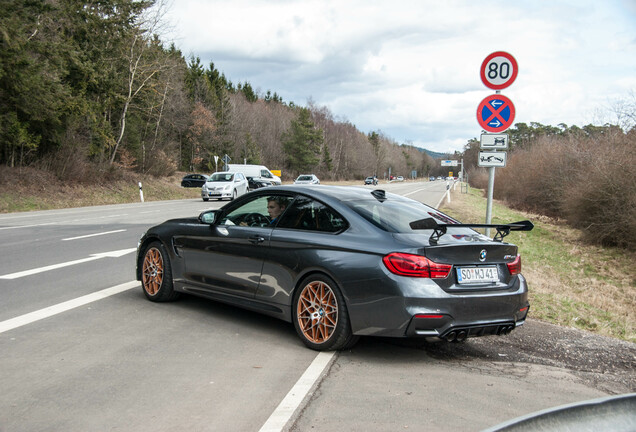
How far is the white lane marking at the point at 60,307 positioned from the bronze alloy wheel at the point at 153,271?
2.01 ft

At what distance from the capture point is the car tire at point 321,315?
4832mm

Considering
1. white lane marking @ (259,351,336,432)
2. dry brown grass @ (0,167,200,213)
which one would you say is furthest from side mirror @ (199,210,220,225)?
dry brown grass @ (0,167,200,213)

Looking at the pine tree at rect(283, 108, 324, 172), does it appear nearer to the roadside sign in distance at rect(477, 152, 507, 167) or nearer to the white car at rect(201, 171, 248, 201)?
the white car at rect(201, 171, 248, 201)

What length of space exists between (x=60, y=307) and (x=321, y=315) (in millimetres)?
3249

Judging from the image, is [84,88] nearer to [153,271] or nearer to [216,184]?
[216,184]

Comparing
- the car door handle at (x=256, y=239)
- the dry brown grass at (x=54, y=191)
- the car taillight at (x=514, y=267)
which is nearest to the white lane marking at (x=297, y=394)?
the car door handle at (x=256, y=239)

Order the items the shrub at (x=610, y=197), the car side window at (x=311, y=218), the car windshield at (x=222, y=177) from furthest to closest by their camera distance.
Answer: the car windshield at (x=222, y=177) < the shrub at (x=610, y=197) < the car side window at (x=311, y=218)

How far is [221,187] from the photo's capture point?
107ft

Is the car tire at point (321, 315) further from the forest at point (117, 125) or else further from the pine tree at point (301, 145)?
the pine tree at point (301, 145)

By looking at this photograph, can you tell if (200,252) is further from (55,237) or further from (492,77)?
(55,237)

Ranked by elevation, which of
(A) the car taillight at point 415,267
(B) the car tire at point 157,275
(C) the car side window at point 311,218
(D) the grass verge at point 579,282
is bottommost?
(D) the grass verge at point 579,282

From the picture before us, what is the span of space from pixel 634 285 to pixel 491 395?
9997mm

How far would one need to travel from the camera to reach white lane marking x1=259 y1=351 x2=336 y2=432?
11.3ft

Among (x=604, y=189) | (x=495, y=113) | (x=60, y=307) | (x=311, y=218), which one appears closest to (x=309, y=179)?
(x=604, y=189)
